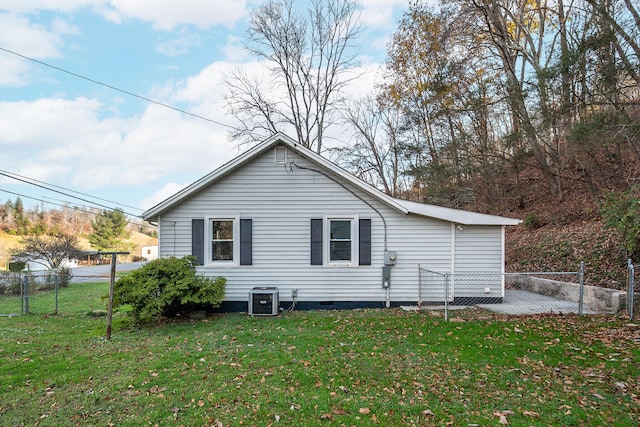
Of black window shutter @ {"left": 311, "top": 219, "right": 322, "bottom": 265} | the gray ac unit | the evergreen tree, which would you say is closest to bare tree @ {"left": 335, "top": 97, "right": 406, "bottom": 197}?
black window shutter @ {"left": 311, "top": 219, "right": 322, "bottom": 265}

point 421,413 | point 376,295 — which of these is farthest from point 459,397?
point 376,295

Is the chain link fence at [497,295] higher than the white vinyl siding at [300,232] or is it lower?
lower

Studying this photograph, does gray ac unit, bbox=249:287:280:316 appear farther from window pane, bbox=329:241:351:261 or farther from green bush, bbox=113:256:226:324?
window pane, bbox=329:241:351:261

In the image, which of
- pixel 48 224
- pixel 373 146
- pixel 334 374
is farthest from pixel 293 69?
pixel 48 224

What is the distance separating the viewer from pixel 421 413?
383 cm

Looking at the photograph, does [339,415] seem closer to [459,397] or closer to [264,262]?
[459,397]

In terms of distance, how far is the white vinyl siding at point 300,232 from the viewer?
32.3 feet

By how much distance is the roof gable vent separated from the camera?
9.95 m

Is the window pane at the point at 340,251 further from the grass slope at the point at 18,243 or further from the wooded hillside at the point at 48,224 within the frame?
the wooded hillside at the point at 48,224

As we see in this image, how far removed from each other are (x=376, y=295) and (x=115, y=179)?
22.1 metres

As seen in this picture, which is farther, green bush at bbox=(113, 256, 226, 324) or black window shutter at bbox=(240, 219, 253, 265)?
black window shutter at bbox=(240, 219, 253, 265)

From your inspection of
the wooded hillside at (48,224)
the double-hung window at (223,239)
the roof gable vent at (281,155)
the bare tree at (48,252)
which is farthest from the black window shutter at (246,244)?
the wooded hillside at (48,224)

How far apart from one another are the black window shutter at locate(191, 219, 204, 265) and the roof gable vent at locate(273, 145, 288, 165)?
8.77 feet

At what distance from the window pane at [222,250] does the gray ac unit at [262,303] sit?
51.9 inches
